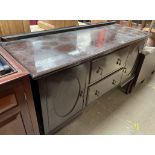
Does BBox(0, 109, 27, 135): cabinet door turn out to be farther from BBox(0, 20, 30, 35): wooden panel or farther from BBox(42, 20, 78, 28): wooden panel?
BBox(42, 20, 78, 28): wooden panel

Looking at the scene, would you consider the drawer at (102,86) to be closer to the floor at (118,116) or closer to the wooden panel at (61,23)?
the floor at (118,116)

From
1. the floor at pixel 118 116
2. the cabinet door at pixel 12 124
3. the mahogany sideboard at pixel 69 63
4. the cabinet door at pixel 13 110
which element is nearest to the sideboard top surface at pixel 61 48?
the mahogany sideboard at pixel 69 63

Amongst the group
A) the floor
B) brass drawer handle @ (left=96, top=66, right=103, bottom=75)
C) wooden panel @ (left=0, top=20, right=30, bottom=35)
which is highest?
wooden panel @ (left=0, top=20, right=30, bottom=35)

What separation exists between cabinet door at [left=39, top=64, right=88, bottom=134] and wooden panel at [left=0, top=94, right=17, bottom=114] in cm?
16

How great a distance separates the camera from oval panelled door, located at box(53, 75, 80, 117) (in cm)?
93

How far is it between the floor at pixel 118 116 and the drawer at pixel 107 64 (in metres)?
0.39

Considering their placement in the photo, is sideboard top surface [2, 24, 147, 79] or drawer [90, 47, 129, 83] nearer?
sideboard top surface [2, 24, 147, 79]

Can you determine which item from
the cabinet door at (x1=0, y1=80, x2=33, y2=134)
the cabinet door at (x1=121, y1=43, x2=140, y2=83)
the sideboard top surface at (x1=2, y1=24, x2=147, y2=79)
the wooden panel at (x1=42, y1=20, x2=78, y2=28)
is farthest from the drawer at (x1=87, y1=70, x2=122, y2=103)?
the wooden panel at (x1=42, y1=20, x2=78, y2=28)

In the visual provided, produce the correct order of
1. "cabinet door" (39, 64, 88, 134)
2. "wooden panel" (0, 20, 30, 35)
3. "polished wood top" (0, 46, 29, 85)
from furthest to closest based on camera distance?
"wooden panel" (0, 20, 30, 35), "cabinet door" (39, 64, 88, 134), "polished wood top" (0, 46, 29, 85)

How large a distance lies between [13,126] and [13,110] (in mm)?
115

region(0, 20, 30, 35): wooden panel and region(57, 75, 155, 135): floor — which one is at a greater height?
region(0, 20, 30, 35): wooden panel

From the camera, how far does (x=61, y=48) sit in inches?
40.2
